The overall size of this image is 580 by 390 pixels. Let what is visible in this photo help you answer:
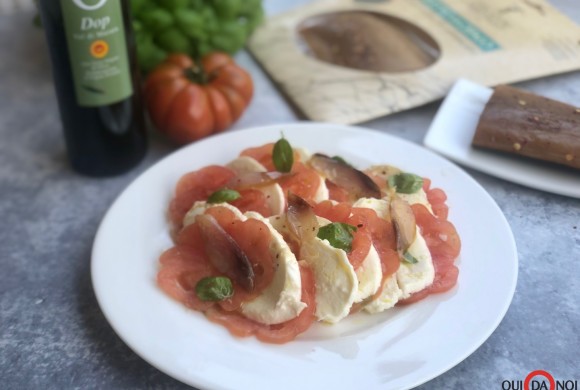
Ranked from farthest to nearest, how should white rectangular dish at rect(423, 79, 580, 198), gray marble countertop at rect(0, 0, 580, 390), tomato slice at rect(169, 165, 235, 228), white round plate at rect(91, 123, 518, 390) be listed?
white rectangular dish at rect(423, 79, 580, 198)
tomato slice at rect(169, 165, 235, 228)
gray marble countertop at rect(0, 0, 580, 390)
white round plate at rect(91, 123, 518, 390)

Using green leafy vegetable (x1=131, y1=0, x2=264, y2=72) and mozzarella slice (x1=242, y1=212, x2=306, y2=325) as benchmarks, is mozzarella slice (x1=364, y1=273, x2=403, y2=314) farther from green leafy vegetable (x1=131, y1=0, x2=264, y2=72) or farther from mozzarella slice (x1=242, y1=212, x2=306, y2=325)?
green leafy vegetable (x1=131, y1=0, x2=264, y2=72)

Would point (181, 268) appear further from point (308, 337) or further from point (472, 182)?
point (472, 182)

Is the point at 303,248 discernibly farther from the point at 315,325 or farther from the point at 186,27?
the point at 186,27

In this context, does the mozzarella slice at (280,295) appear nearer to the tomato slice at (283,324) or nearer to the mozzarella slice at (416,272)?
the tomato slice at (283,324)

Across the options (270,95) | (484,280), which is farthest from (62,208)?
(484,280)

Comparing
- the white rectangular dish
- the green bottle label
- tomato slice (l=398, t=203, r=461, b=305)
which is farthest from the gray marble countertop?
the green bottle label

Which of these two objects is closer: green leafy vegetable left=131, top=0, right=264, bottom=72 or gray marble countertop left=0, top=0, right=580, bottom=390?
gray marble countertop left=0, top=0, right=580, bottom=390
